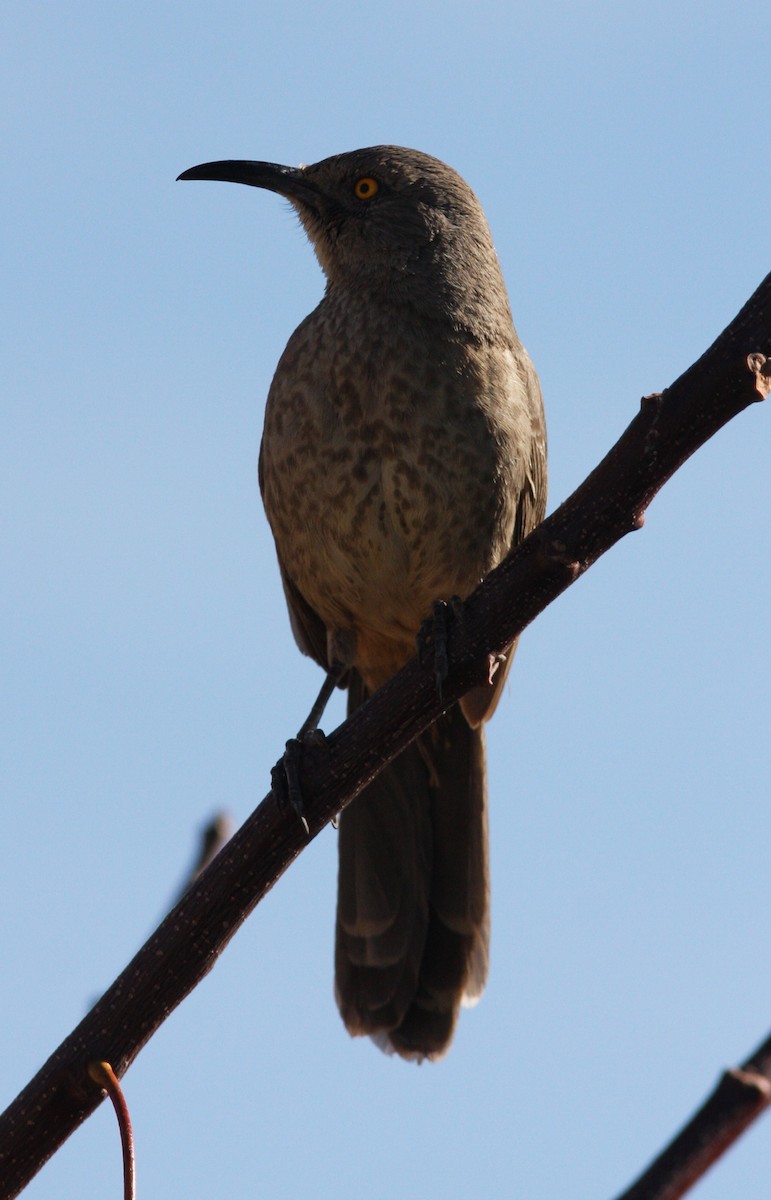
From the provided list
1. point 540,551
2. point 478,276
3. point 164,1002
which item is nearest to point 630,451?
point 540,551

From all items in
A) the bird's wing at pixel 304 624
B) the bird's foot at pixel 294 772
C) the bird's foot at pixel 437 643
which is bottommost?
the bird's foot at pixel 294 772

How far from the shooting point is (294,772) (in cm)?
370

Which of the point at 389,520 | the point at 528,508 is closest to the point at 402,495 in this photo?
the point at 389,520

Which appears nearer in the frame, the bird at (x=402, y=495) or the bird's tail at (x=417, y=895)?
the bird at (x=402, y=495)

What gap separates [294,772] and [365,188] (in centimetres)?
316

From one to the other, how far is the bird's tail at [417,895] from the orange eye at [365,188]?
2.02 metres

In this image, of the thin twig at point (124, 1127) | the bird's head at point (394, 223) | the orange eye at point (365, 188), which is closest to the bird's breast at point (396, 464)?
the bird's head at point (394, 223)

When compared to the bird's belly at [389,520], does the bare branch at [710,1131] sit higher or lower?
lower

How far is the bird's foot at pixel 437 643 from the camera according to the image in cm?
333

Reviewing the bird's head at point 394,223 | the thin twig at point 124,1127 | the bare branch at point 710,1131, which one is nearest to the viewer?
the bare branch at point 710,1131

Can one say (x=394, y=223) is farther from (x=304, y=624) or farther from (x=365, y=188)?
(x=304, y=624)

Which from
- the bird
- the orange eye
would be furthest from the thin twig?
the orange eye

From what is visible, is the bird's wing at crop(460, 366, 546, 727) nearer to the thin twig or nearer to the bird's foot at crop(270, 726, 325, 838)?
the bird's foot at crop(270, 726, 325, 838)

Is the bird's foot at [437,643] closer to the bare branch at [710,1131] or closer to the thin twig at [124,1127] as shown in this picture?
the thin twig at [124,1127]
